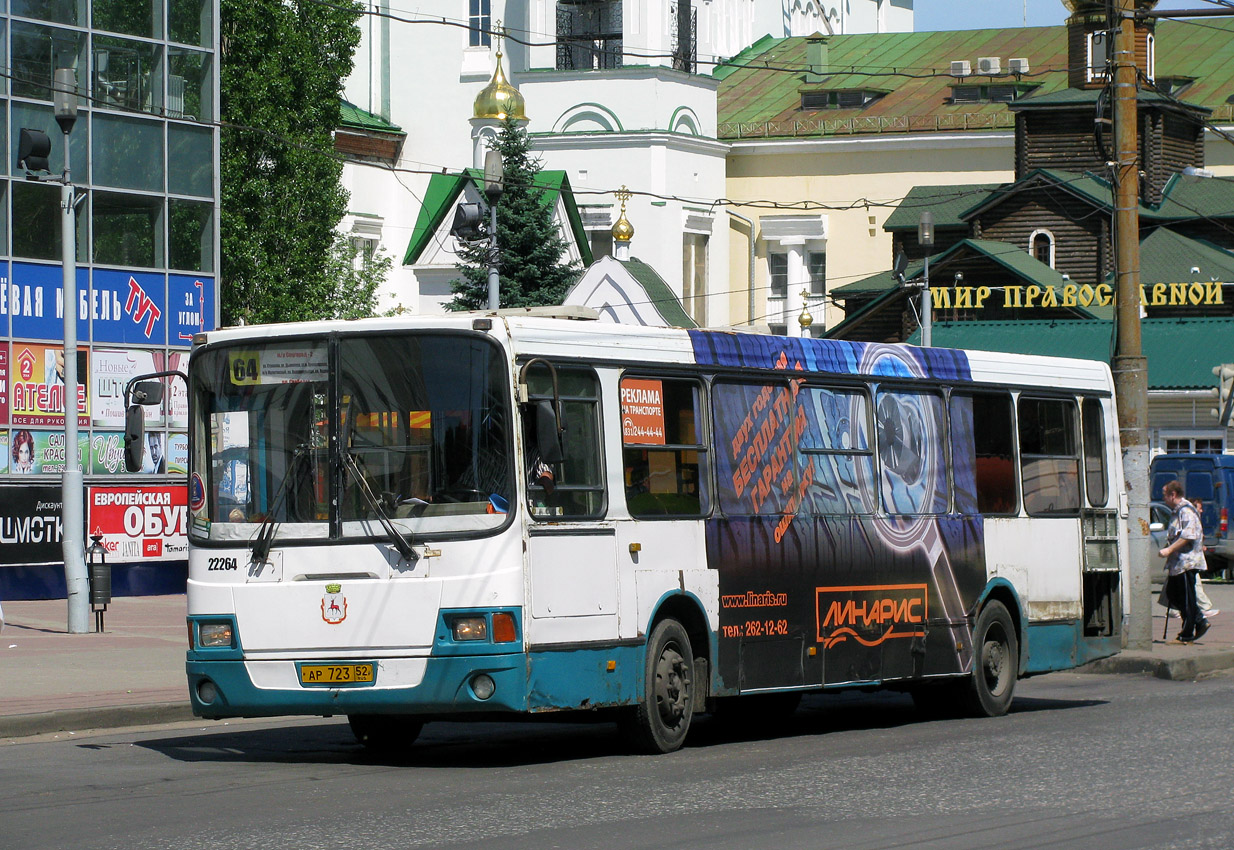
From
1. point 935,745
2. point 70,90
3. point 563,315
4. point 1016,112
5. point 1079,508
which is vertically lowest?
point 935,745

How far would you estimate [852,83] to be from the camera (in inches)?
3157

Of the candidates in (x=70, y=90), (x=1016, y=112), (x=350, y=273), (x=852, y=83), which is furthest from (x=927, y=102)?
(x=70, y=90)

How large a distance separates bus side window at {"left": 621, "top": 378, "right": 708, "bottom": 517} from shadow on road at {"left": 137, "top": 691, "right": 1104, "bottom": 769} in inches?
63.5

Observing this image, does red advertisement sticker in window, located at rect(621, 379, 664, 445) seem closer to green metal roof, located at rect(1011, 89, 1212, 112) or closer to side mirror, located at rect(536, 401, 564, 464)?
side mirror, located at rect(536, 401, 564, 464)

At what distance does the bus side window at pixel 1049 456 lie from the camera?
54.1 ft

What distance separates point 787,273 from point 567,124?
42.1 feet

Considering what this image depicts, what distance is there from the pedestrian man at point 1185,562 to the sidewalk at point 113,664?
0.93ft

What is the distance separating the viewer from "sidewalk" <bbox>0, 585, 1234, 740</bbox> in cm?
1459

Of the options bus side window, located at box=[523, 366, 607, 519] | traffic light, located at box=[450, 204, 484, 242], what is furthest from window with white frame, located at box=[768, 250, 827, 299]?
bus side window, located at box=[523, 366, 607, 519]

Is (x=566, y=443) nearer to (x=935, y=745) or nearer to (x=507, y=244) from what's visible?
(x=935, y=745)

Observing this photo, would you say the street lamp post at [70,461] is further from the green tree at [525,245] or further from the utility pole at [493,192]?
the green tree at [525,245]

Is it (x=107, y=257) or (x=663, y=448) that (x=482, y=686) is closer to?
(x=663, y=448)

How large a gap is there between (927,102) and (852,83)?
3.43 meters

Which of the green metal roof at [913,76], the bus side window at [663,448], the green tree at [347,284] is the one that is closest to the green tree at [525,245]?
the green tree at [347,284]
